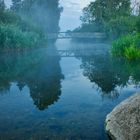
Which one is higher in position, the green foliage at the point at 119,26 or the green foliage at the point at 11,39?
the green foliage at the point at 119,26

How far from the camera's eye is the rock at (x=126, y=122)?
487 centimetres

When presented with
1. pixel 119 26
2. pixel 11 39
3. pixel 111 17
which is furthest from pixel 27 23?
pixel 111 17

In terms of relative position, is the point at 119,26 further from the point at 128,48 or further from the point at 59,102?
the point at 59,102

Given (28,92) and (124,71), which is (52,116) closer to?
(28,92)

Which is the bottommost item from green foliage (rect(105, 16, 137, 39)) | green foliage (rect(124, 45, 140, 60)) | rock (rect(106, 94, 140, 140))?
rock (rect(106, 94, 140, 140))

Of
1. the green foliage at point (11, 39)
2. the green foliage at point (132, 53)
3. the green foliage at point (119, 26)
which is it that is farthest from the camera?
the green foliage at point (119, 26)

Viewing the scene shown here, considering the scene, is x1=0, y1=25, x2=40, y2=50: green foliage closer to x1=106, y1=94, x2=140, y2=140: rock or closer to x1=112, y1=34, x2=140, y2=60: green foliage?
x1=112, y1=34, x2=140, y2=60: green foliage

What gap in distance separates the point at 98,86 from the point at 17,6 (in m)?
50.9

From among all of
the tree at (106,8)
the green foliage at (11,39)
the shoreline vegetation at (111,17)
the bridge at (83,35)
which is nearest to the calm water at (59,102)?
the green foliage at (11,39)

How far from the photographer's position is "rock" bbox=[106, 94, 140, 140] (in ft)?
16.0

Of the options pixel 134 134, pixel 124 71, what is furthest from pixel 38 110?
pixel 124 71

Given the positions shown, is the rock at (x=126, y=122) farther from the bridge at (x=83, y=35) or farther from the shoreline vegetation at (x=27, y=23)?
the bridge at (x=83, y=35)

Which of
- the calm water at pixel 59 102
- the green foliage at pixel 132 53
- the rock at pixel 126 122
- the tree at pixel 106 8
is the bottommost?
the calm water at pixel 59 102

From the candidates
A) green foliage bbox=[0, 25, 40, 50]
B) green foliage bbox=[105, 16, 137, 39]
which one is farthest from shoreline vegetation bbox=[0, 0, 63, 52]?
green foliage bbox=[105, 16, 137, 39]
